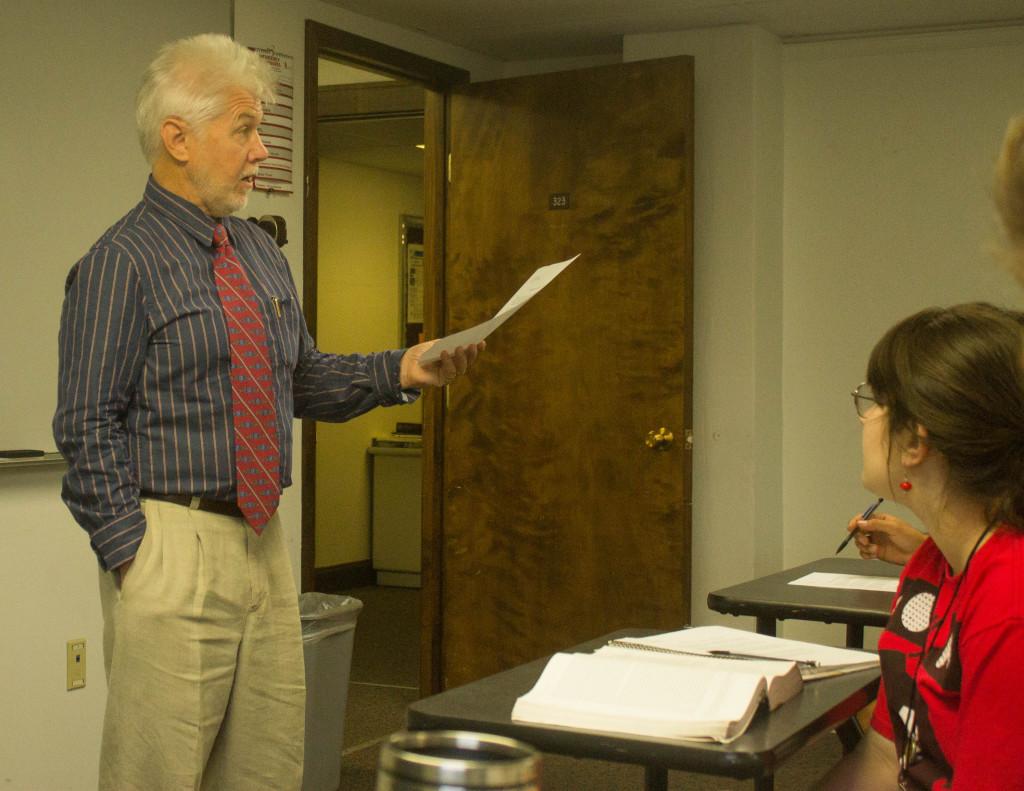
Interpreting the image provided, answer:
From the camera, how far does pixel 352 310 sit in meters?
6.92

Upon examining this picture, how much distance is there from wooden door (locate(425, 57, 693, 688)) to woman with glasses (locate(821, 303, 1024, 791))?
2473 millimetres

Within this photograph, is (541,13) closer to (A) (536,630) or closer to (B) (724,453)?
(B) (724,453)

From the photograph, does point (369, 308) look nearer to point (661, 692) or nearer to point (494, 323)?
point (494, 323)

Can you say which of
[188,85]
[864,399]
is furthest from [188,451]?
[864,399]

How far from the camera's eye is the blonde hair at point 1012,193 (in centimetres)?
74

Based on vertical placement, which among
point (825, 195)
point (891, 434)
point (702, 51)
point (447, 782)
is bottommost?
point (447, 782)

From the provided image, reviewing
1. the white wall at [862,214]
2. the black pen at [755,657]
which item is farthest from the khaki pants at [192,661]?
the white wall at [862,214]

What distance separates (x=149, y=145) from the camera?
202cm

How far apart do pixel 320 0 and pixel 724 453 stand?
1918 millimetres

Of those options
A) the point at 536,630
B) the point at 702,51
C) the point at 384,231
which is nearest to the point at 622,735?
the point at 536,630

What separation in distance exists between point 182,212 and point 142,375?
0.90ft

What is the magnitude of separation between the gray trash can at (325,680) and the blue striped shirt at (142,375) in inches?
54.1

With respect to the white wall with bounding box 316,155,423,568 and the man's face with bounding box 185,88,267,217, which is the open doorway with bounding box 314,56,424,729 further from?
the man's face with bounding box 185,88,267,217

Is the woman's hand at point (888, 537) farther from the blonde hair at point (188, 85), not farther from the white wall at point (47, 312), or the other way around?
the white wall at point (47, 312)
